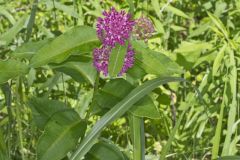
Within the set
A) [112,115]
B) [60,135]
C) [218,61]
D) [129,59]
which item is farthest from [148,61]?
[218,61]

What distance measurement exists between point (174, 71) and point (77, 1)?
4.46 ft

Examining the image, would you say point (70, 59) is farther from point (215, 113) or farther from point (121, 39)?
point (215, 113)

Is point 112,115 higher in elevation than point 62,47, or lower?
lower

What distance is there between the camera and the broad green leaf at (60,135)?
4.30ft

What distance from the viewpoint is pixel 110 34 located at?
4.09ft

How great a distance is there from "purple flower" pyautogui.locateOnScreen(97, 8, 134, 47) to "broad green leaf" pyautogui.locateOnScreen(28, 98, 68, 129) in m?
0.28

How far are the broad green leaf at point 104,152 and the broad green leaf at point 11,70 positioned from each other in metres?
0.28

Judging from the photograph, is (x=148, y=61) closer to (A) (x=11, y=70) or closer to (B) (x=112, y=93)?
(B) (x=112, y=93)

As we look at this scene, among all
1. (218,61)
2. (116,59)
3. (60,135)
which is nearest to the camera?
(116,59)

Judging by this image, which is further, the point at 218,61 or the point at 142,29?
the point at 218,61

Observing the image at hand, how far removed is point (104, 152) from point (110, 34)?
333 mm

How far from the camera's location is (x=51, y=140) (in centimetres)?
132

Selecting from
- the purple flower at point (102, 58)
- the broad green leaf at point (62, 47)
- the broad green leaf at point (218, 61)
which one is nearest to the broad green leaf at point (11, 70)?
the broad green leaf at point (62, 47)

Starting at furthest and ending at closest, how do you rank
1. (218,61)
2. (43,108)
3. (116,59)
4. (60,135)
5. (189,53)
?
1. (189,53)
2. (218,61)
3. (43,108)
4. (60,135)
5. (116,59)
